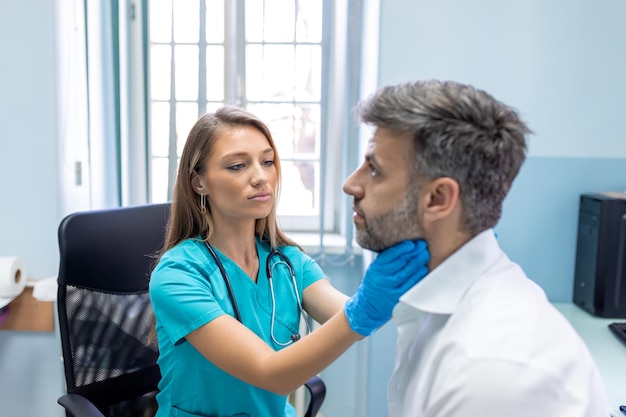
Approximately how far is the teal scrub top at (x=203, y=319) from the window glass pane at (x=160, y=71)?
105 centimetres

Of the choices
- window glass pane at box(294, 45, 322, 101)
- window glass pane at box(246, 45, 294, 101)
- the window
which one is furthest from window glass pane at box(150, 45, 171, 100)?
window glass pane at box(294, 45, 322, 101)

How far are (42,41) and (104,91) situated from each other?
259 millimetres

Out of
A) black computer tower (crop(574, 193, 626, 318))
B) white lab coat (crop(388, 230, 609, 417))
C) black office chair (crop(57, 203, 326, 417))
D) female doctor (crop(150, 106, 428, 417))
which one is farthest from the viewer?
black computer tower (crop(574, 193, 626, 318))

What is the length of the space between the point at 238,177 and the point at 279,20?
1038mm

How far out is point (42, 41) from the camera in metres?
2.04

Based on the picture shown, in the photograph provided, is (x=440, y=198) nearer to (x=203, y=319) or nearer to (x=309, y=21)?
(x=203, y=319)

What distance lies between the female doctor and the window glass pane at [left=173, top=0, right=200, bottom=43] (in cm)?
89

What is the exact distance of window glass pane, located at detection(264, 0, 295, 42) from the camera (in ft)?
6.90

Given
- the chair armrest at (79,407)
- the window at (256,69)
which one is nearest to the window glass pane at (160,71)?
the window at (256,69)

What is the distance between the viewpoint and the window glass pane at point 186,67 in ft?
6.95

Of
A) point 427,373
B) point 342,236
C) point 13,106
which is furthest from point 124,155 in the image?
point 427,373

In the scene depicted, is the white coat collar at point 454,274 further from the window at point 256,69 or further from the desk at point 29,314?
the desk at point 29,314

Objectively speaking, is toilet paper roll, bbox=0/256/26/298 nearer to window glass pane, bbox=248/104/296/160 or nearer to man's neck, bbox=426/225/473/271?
window glass pane, bbox=248/104/296/160

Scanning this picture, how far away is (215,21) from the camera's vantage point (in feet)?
6.91
